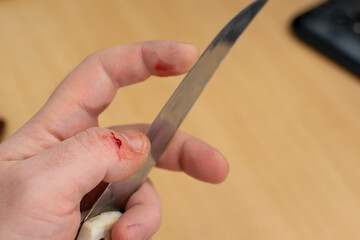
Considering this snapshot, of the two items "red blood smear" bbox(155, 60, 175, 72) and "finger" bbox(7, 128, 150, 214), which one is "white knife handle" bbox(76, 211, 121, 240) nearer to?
"finger" bbox(7, 128, 150, 214)

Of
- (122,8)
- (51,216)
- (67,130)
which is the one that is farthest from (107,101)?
(122,8)

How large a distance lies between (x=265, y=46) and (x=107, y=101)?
Answer: 0.29 meters

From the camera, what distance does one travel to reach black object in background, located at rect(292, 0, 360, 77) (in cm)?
56

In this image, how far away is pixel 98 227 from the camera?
299 mm

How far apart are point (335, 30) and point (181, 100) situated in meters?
0.36

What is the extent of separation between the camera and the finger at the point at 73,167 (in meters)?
0.25

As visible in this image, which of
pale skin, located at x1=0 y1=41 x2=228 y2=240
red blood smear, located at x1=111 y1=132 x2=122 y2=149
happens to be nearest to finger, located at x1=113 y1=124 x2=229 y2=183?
pale skin, located at x1=0 y1=41 x2=228 y2=240

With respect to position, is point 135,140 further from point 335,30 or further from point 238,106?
point 335,30

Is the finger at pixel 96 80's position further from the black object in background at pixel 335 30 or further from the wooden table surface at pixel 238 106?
the black object in background at pixel 335 30

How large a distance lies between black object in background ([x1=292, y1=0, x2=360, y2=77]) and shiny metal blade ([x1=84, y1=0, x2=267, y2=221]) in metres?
0.28

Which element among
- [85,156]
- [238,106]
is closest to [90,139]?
[85,156]

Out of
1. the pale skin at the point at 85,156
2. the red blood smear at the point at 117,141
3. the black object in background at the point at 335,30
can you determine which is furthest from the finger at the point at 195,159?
the black object in background at the point at 335,30

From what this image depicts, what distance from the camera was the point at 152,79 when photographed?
1.73ft

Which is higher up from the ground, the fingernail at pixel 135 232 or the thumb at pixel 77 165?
the thumb at pixel 77 165
